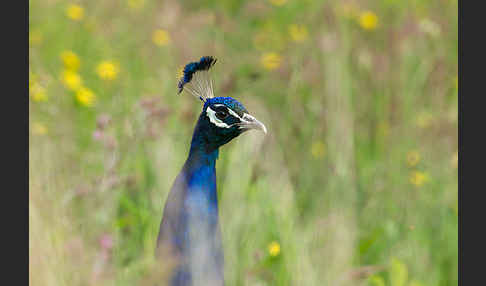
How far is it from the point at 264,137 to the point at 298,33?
1.26 m

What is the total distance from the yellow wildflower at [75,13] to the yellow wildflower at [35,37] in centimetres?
19

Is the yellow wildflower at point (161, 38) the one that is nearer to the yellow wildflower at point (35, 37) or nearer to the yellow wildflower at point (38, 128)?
the yellow wildflower at point (35, 37)

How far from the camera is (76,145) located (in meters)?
3.13

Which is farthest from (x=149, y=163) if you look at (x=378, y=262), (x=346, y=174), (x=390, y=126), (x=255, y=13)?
(x=255, y=13)

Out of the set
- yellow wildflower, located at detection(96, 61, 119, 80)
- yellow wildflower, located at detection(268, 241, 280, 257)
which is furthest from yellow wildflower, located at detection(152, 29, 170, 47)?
yellow wildflower, located at detection(268, 241, 280, 257)

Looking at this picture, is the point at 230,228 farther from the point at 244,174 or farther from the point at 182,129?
the point at 182,129

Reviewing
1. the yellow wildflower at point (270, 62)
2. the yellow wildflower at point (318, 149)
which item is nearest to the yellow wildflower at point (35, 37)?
the yellow wildflower at point (270, 62)

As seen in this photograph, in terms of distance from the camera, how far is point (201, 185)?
208 cm

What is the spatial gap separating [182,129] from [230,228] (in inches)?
48.5

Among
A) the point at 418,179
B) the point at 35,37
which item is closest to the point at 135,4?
the point at 35,37

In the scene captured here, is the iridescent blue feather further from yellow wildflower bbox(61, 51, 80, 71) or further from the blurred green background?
yellow wildflower bbox(61, 51, 80, 71)

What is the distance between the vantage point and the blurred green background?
183cm

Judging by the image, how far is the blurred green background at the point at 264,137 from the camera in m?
1.83

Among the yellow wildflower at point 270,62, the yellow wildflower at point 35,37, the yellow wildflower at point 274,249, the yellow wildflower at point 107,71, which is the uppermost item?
the yellow wildflower at point 35,37
